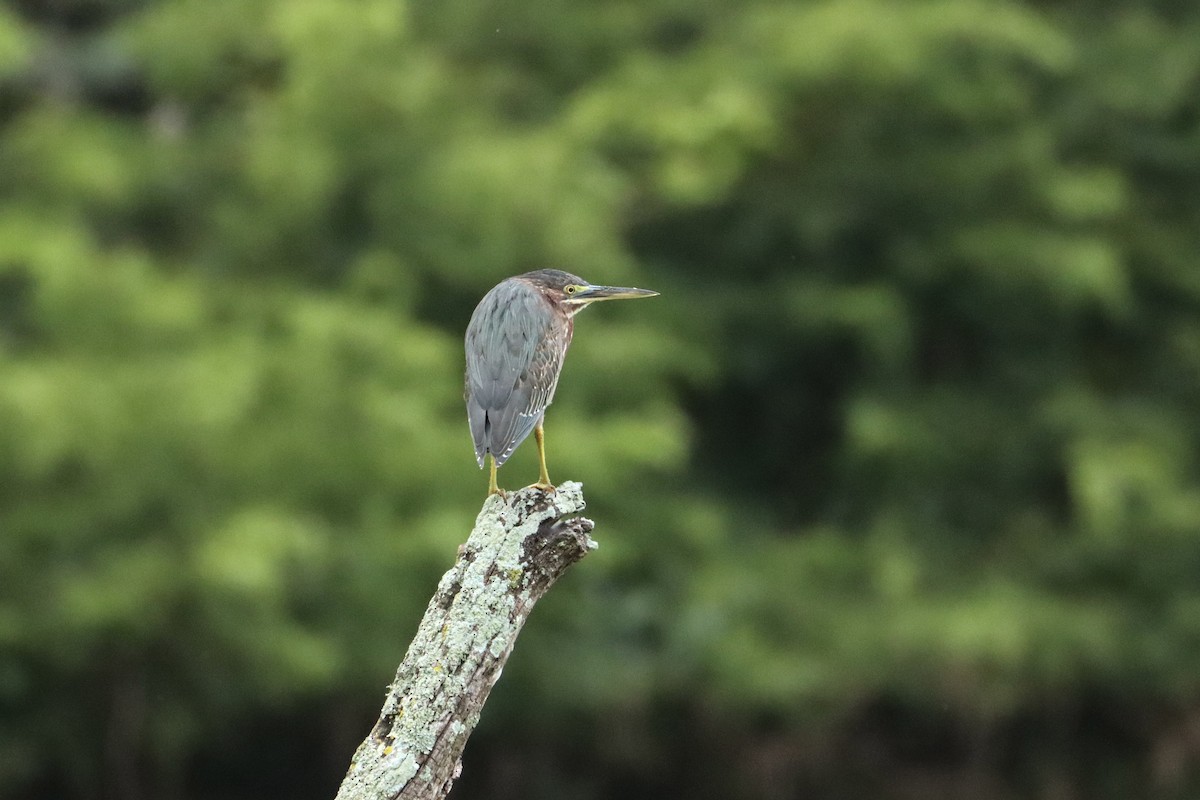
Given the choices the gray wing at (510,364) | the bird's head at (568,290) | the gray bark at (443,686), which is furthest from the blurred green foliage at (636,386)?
the gray bark at (443,686)

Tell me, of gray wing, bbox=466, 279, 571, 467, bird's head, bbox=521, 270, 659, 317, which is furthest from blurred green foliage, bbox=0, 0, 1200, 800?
gray wing, bbox=466, 279, 571, 467

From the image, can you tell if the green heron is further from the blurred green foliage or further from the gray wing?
the blurred green foliage

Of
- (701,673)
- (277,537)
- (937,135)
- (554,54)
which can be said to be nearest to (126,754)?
(277,537)

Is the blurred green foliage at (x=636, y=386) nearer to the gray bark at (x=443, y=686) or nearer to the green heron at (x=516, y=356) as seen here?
the green heron at (x=516, y=356)

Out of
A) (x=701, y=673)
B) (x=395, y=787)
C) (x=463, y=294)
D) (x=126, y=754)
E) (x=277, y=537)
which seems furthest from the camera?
(x=463, y=294)

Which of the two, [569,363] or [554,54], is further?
[554,54]

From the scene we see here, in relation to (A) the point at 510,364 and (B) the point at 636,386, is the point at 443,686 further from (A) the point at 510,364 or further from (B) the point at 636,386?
(B) the point at 636,386

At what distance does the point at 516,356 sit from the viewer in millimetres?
3939

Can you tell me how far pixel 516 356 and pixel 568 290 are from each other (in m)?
0.47

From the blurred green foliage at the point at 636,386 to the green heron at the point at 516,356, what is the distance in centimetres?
427

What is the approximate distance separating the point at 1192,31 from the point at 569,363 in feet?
16.6

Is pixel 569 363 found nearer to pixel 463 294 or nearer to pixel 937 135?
pixel 463 294

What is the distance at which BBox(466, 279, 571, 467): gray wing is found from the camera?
3.74m

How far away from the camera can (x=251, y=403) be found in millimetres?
9484
